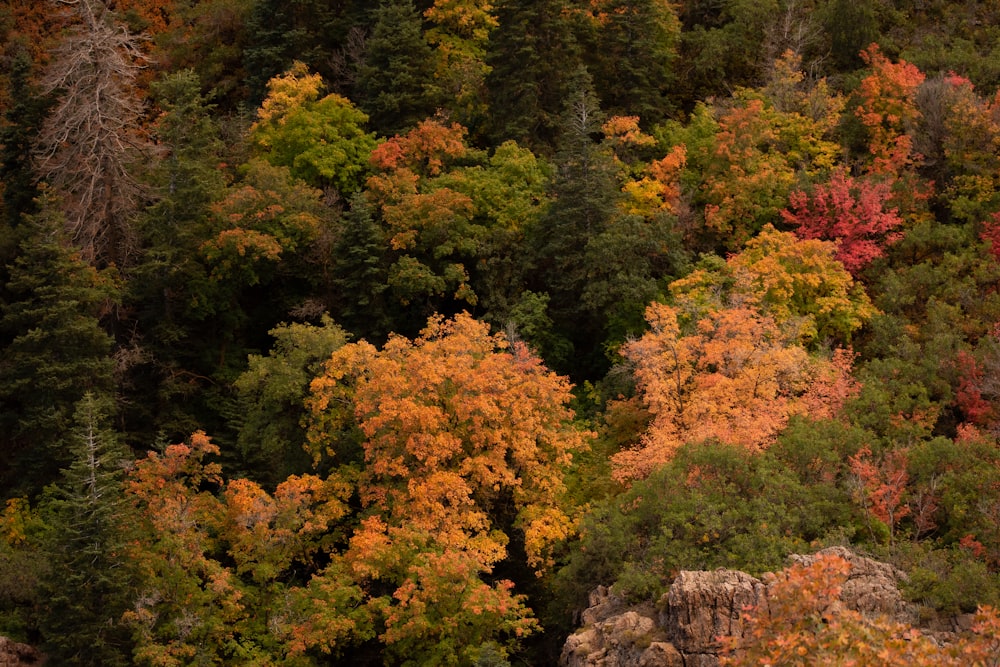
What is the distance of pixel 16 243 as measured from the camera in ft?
173

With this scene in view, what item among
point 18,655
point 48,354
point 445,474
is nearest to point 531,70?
point 445,474

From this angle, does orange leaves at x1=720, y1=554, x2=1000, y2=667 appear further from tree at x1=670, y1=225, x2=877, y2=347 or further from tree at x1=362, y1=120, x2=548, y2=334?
tree at x1=362, y1=120, x2=548, y2=334

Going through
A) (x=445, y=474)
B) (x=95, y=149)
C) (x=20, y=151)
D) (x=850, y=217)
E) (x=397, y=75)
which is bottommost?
(x=445, y=474)

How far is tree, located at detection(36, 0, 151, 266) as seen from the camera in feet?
173

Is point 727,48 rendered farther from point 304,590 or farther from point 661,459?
point 304,590

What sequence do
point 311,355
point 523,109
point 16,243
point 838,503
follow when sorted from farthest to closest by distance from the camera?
point 523,109
point 16,243
point 311,355
point 838,503

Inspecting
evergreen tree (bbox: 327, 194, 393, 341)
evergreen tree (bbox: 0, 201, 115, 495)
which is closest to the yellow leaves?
evergreen tree (bbox: 327, 194, 393, 341)

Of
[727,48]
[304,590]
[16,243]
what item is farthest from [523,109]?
[304,590]

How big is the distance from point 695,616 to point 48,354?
29.1 metres

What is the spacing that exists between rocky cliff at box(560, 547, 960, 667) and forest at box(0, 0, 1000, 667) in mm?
1148

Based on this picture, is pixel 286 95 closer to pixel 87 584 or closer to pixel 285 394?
pixel 285 394

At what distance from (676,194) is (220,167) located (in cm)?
2132

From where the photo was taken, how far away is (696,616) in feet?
96.0

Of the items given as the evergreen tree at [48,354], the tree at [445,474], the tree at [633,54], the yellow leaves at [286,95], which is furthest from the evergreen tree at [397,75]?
the tree at [445,474]
